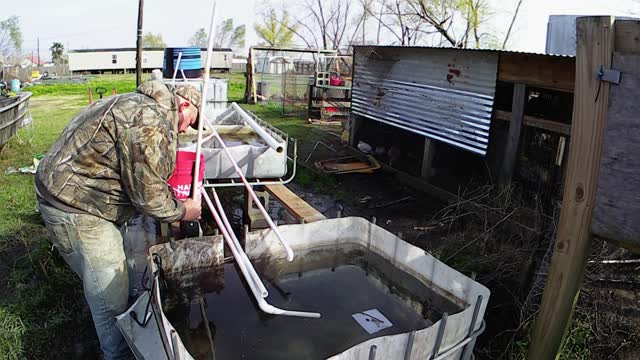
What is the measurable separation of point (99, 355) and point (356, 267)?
200 cm

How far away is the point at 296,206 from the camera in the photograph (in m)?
5.04

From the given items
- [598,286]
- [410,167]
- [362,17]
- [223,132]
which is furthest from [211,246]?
[362,17]

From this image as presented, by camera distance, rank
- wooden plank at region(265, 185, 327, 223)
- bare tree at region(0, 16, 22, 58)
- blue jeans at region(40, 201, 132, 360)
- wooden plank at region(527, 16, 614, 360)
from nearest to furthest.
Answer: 1. wooden plank at region(527, 16, 614, 360)
2. blue jeans at region(40, 201, 132, 360)
3. wooden plank at region(265, 185, 327, 223)
4. bare tree at region(0, 16, 22, 58)

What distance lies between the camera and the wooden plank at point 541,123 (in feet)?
18.4

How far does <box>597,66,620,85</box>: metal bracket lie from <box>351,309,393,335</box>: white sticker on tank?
193 centimetres

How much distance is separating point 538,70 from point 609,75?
13.3ft

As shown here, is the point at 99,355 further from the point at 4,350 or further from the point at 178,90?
the point at 178,90

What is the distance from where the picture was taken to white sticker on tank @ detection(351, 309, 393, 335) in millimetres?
3139

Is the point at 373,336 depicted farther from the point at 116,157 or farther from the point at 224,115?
the point at 224,115

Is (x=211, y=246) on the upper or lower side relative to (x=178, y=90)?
lower

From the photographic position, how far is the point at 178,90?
322 cm

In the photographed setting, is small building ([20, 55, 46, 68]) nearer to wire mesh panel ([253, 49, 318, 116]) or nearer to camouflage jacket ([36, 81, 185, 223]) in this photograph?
wire mesh panel ([253, 49, 318, 116])

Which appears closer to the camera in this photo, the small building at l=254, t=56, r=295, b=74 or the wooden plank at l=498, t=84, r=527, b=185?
the wooden plank at l=498, t=84, r=527, b=185

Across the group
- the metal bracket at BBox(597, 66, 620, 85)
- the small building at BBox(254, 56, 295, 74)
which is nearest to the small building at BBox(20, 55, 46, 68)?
the small building at BBox(254, 56, 295, 74)
